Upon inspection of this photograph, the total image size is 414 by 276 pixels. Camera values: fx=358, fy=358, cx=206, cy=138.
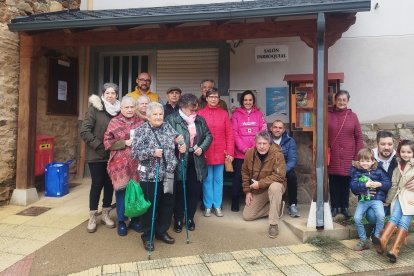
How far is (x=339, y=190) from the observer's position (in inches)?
192

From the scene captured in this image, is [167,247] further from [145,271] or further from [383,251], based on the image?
[383,251]

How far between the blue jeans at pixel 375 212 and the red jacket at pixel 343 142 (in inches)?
28.1

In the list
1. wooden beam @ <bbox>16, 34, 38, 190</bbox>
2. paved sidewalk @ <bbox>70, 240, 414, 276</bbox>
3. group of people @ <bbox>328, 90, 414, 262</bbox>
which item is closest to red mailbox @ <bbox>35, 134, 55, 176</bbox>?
wooden beam @ <bbox>16, 34, 38, 190</bbox>

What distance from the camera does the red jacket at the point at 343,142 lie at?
4723 millimetres

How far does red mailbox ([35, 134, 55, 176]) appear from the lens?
5.93 metres

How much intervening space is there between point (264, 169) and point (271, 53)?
8.34ft

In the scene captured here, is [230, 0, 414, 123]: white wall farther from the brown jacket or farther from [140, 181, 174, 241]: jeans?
[140, 181, 174, 241]: jeans

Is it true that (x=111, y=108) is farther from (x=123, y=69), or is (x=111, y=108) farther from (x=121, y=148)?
(x=123, y=69)

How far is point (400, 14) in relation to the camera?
6.03m

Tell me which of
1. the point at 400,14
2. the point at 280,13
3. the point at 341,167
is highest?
the point at 400,14

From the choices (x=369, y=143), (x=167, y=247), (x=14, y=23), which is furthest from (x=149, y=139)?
(x=369, y=143)

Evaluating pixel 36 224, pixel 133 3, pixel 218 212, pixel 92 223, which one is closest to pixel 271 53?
pixel 133 3

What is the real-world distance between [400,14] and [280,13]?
10.1ft

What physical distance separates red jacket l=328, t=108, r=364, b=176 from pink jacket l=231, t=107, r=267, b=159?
958 millimetres
